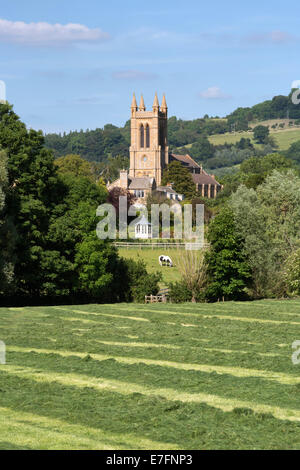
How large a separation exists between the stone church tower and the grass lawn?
4043 inches

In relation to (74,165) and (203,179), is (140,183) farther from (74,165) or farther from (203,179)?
(203,179)

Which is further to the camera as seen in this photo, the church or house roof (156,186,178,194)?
the church

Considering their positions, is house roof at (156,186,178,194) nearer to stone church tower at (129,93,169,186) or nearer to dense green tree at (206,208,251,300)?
stone church tower at (129,93,169,186)

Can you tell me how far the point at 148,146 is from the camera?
194375 mm

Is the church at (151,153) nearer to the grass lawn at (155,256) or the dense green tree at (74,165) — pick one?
the dense green tree at (74,165)

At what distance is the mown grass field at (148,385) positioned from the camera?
1939 centimetres

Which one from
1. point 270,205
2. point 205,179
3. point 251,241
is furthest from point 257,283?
point 205,179

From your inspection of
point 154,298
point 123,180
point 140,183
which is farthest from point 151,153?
point 154,298

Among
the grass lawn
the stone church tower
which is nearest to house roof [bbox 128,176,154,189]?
the stone church tower

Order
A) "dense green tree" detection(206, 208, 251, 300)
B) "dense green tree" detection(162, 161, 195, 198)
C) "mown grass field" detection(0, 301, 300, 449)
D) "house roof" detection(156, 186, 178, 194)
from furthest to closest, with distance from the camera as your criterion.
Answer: "dense green tree" detection(162, 161, 195, 198), "house roof" detection(156, 186, 178, 194), "dense green tree" detection(206, 208, 251, 300), "mown grass field" detection(0, 301, 300, 449)

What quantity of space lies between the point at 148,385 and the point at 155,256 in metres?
54.4

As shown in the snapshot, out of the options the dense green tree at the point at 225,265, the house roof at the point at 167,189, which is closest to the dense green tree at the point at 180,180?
the house roof at the point at 167,189

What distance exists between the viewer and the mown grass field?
19.4 m
